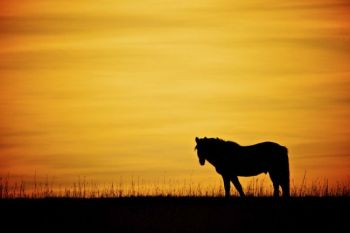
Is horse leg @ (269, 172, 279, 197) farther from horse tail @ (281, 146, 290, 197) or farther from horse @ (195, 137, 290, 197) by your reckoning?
horse tail @ (281, 146, 290, 197)

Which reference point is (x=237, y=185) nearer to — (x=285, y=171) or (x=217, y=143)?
(x=285, y=171)

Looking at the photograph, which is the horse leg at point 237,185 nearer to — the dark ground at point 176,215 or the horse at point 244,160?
the horse at point 244,160

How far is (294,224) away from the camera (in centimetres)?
1524

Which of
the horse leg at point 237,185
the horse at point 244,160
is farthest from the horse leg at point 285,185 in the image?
the horse leg at point 237,185

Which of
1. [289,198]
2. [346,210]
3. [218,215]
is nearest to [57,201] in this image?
[218,215]

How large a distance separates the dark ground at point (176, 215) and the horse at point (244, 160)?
2.10 meters

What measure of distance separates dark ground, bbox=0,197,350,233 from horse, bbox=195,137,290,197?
6.90ft

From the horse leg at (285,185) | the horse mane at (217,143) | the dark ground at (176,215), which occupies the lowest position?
the dark ground at (176,215)

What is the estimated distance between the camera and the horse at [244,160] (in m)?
21.4

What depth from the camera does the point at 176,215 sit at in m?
16.5

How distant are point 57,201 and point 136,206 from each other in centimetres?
A: 239

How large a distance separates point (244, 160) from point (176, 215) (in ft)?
19.4

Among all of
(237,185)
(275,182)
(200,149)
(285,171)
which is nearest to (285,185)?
(275,182)

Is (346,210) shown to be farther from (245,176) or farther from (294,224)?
(245,176)
